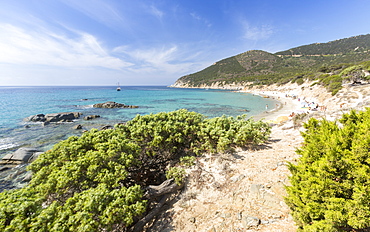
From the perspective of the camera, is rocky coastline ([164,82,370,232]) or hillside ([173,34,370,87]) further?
hillside ([173,34,370,87])

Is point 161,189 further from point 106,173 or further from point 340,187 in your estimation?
point 340,187

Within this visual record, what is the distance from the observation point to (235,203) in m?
4.98

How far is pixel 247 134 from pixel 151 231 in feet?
20.2

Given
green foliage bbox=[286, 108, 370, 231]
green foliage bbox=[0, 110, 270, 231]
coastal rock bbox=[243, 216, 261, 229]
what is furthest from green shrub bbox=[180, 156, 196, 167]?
green foliage bbox=[286, 108, 370, 231]

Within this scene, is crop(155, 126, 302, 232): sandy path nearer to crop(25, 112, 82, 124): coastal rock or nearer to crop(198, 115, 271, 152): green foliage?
crop(198, 115, 271, 152): green foliage

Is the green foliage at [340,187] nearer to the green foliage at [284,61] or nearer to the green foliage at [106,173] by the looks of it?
the green foliage at [106,173]

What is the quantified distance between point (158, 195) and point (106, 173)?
2.11m

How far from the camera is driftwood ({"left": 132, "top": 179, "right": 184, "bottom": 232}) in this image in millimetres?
4819

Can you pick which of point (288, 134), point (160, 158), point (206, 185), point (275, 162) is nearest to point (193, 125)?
point (160, 158)

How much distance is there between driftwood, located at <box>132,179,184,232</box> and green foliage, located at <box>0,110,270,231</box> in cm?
27

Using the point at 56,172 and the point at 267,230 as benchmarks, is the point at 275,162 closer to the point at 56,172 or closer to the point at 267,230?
the point at 267,230

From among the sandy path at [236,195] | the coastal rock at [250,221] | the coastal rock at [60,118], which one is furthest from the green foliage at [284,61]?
the coastal rock at [250,221]

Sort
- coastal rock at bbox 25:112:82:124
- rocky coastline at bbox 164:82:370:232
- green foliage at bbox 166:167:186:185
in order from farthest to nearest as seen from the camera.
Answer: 1. coastal rock at bbox 25:112:82:124
2. green foliage at bbox 166:167:186:185
3. rocky coastline at bbox 164:82:370:232

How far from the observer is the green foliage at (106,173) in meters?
3.34
